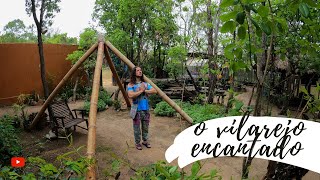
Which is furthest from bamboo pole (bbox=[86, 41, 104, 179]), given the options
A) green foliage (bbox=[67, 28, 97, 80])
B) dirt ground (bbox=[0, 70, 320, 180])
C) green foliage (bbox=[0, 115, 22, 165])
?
green foliage (bbox=[67, 28, 97, 80])

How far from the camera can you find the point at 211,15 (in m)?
10.0

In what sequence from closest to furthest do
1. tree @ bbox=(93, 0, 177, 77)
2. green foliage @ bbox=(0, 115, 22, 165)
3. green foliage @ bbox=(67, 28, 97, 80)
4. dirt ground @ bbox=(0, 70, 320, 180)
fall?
green foliage @ bbox=(0, 115, 22, 165) < dirt ground @ bbox=(0, 70, 320, 180) < tree @ bbox=(93, 0, 177, 77) < green foliage @ bbox=(67, 28, 97, 80)

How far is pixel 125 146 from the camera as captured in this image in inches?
230

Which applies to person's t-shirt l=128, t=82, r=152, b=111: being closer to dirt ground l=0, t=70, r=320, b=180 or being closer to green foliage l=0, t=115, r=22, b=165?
dirt ground l=0, t=70, r=320, b=180

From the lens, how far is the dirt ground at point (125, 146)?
4.62 metres

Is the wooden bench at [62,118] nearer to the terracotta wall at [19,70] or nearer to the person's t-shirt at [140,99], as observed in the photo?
the person's t-shirt at [140,99]

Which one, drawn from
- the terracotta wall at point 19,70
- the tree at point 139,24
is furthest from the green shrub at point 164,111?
the terracotta wall at point 19,70

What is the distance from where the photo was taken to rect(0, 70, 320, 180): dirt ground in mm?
4625

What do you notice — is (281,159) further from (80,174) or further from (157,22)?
(157,22)

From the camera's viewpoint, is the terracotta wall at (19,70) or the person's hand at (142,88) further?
the terracotta wall at (19,70)

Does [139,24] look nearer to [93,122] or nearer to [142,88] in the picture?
[142,88]

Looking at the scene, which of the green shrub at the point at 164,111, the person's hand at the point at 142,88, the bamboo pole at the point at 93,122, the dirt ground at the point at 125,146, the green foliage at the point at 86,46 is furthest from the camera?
the green foliage at the point at 86,46

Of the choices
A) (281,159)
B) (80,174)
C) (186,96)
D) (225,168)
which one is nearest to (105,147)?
(225,168)

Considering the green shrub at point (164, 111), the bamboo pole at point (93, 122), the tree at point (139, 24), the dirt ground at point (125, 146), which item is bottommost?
the dirt ground at point (125, 146)
